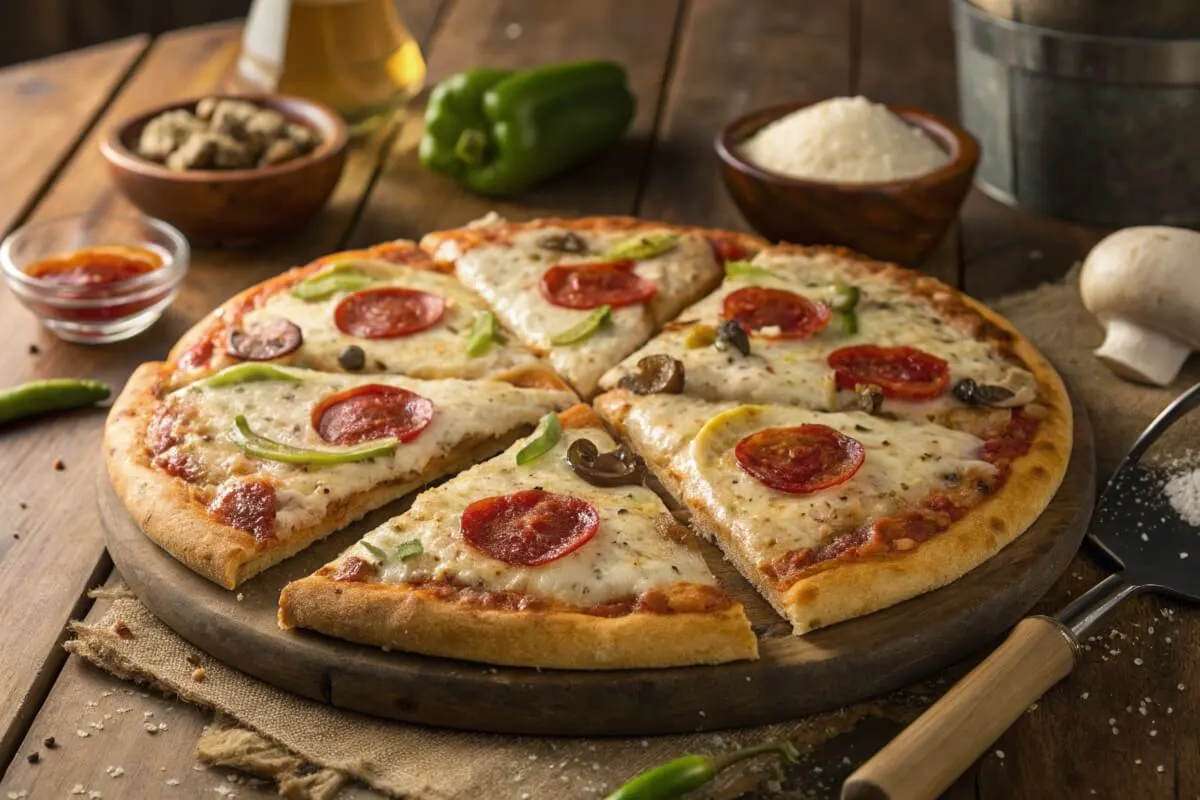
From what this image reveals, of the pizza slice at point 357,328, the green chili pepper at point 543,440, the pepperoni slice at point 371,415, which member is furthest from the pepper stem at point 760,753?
the pizza slice at point 357,328

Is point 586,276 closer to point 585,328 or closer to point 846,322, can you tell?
point 585,328

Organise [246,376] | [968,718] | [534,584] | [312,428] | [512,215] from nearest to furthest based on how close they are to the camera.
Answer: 1. [968,718]
2. [534,584]
3. [312,428]
4. [246,376]
5. [512,215]

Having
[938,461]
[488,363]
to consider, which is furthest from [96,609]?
[938,461]

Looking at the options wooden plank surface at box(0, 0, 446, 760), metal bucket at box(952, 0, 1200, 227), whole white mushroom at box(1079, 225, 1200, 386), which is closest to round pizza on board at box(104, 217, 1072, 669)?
wooden plank surface at box(0, 0, 446, 760)

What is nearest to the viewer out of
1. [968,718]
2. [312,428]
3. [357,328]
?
[968,718]

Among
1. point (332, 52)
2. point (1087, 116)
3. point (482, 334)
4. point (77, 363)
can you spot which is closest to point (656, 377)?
point (482, 334)

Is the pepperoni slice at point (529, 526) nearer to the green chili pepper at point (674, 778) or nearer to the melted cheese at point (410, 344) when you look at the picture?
the green chili pepper at point (674, 778)

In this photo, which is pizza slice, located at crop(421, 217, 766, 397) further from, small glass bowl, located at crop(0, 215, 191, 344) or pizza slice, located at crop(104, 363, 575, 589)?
A: small glass bowl, located at crop(0, 215, 191, 344)
